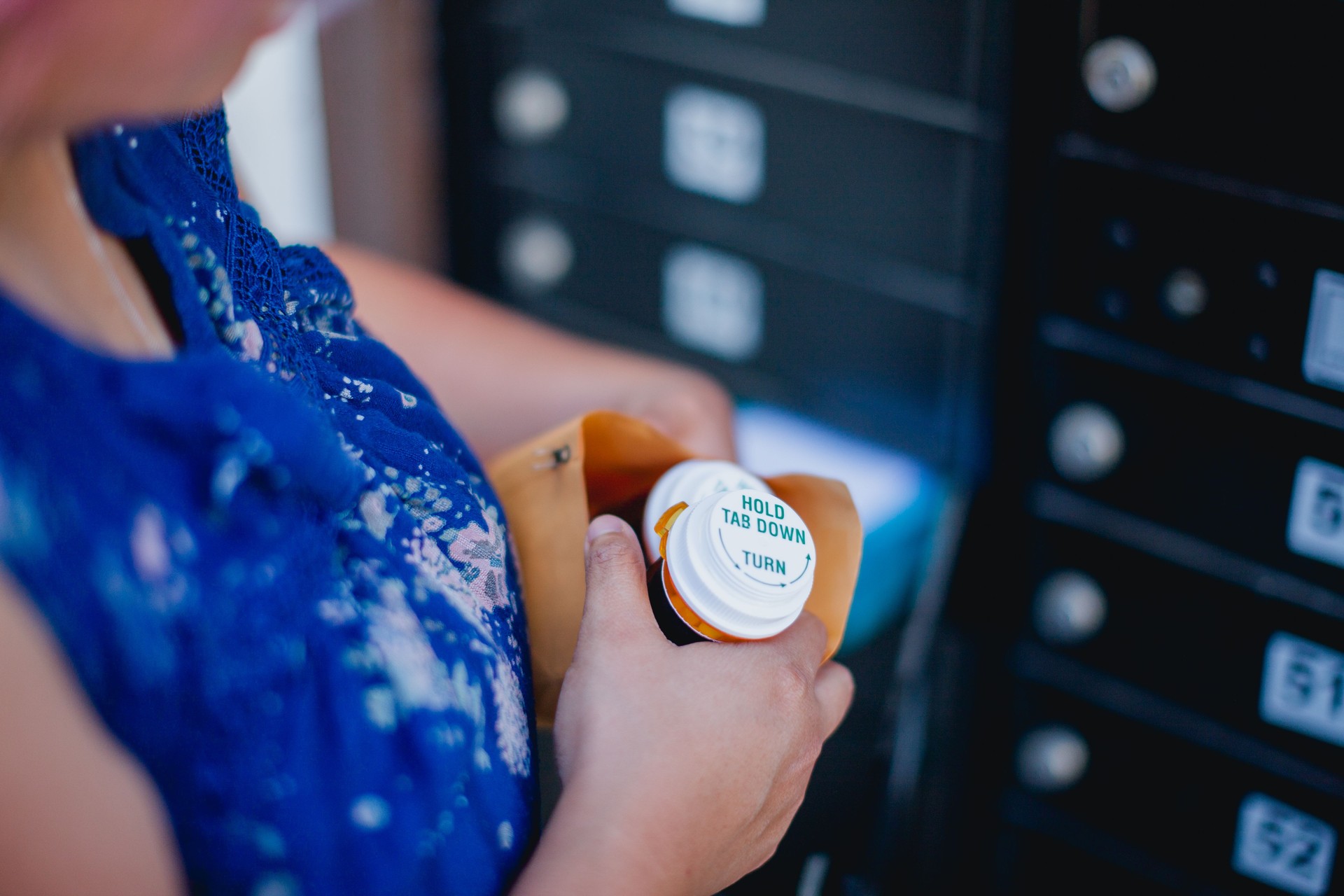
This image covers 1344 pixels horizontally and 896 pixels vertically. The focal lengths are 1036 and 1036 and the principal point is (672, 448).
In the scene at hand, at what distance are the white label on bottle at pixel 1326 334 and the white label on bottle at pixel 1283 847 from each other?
411mm

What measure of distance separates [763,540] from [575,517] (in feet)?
0.44

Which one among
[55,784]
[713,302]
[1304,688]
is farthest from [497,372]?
[1304,688]

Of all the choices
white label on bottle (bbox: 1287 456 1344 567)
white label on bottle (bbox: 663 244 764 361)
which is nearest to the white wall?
white label on bottle (bbox: 663 244 764 361)

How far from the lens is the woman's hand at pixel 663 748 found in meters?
0.45

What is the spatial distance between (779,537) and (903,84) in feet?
2.37

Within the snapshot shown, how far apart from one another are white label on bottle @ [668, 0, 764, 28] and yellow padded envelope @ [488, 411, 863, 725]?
0.73 meters

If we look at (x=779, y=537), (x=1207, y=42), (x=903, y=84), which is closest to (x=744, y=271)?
(x=903, y=84)

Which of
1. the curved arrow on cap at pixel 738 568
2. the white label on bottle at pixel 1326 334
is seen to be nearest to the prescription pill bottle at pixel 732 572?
the curved arrow on cap at pixel 738 568

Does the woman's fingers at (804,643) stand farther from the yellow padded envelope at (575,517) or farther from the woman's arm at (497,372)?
the woman's arm at (497,372)

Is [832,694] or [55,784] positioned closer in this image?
[55,784]

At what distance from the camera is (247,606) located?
39 centimetres

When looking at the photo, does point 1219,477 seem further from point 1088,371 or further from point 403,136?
point 403,136

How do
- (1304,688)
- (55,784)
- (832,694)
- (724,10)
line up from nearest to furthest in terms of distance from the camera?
(55,784) < (832,694) < (1304,688) < (724,10)

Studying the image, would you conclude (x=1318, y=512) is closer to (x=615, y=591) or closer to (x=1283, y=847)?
(x=1283, y=847)
